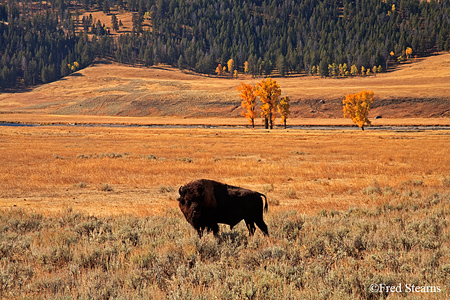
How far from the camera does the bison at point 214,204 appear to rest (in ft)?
20.6

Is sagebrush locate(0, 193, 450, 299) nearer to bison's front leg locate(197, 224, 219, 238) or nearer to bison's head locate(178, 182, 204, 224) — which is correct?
bison's front leg locate(197, 224, 219, 238)

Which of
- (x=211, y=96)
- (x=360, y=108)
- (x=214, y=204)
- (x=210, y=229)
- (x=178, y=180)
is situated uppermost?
(x=211, y=96)

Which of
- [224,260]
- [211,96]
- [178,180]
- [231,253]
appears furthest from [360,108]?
[224,260]

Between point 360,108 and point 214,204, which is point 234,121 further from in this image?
point 214,204

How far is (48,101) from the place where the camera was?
14625cm

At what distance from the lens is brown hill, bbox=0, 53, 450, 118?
356 feet

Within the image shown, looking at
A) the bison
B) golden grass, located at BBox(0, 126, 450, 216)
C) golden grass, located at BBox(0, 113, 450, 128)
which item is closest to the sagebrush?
the bison

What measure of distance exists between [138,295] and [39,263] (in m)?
2.48

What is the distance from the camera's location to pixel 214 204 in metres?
6.38

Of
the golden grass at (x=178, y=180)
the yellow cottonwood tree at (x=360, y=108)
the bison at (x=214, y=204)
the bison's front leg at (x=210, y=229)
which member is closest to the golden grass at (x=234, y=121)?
the yellow cottonwood tree at (x=360, y=108)

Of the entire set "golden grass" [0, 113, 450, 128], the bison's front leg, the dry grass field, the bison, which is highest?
the bison

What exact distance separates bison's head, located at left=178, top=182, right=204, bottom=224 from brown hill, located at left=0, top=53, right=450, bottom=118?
10778cm

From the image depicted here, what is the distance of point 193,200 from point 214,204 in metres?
0.40

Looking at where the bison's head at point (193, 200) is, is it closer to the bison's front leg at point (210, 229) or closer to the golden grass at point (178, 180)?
the bison's front leg at point (210, 229)
